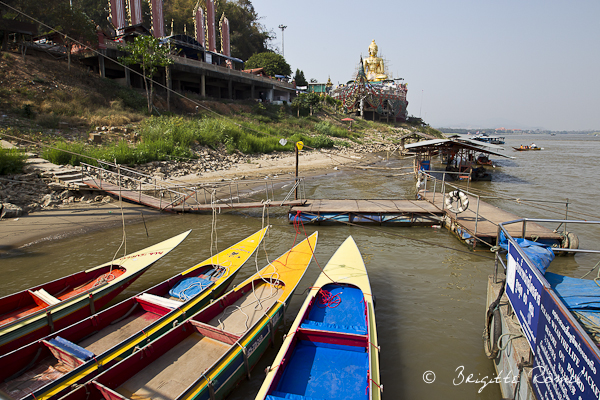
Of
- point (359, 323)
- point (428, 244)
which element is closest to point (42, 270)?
point (359, 323)

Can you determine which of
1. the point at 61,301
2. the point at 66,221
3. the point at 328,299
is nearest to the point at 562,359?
the point at 328,299

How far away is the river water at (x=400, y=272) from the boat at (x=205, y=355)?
2.33ft

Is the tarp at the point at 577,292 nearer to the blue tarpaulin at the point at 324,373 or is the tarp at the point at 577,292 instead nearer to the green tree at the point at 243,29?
the blue tarpaulin at the point at 324,373

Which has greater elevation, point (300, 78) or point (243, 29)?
point (243, 29)

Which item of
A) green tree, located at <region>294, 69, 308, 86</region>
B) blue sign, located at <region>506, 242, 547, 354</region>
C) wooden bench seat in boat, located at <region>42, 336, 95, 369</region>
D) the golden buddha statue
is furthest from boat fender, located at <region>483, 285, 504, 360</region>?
the golden buddha statue

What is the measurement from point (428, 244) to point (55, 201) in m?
16.5

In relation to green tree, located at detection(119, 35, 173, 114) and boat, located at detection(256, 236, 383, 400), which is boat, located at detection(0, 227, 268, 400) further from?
green tree, located at detection(119, 35, 173, 114)

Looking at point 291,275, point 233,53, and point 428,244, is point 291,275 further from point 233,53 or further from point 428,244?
point 233,53

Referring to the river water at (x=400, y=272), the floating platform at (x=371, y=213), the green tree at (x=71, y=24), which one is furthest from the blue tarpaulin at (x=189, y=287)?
the green tree at (x=71, y=24)

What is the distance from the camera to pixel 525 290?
4184 mm

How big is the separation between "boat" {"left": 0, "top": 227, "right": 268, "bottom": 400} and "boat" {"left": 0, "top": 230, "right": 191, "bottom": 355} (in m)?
0.76

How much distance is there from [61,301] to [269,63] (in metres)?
58.3

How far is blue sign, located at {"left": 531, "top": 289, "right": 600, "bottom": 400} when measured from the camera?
2.64 meters

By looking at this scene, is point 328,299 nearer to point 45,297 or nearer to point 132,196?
point 45,297
